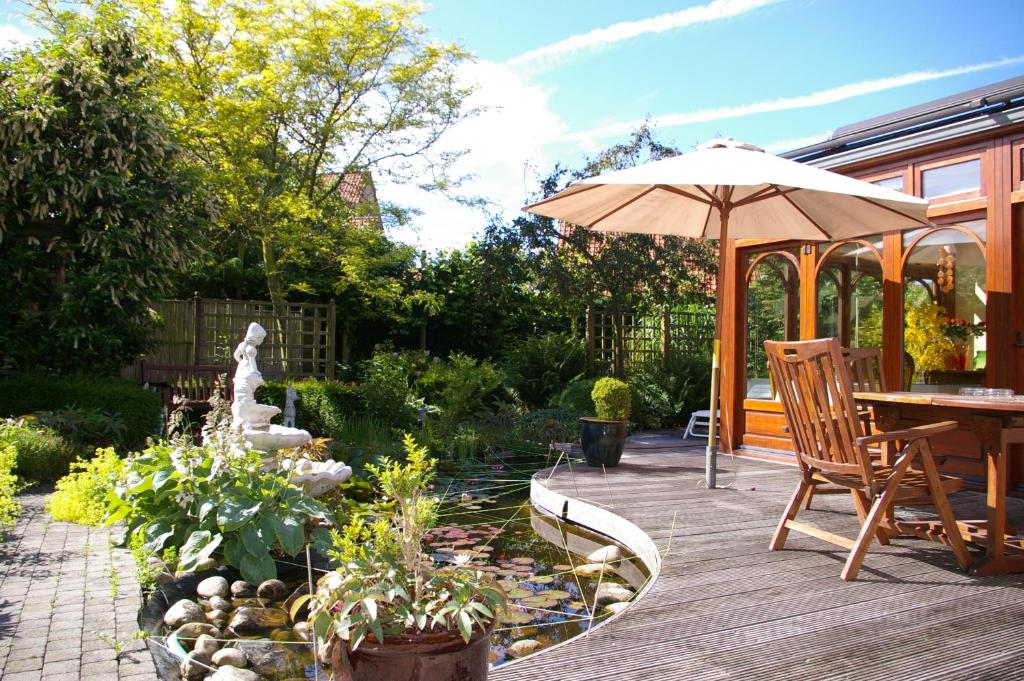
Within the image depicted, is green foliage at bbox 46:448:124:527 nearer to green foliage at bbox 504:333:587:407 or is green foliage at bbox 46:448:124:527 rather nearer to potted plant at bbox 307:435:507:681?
potted plant at bbox 307:435:507:681

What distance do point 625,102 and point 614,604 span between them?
927 centimetres

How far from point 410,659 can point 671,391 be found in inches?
365

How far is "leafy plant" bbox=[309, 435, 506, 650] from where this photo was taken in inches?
67.1

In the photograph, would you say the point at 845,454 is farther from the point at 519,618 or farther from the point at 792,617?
the point at 519,618

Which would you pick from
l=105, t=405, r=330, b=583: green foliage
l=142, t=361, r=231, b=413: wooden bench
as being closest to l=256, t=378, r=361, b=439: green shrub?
l=142, t=361, r=231, b=413: wooden bench

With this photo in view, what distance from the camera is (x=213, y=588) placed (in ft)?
11.1

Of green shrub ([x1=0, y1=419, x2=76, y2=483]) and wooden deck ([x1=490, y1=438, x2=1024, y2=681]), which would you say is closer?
wooden deck ([x1=490, y1=438, x2=1024, y2=681])

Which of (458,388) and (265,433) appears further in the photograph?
(458,388)

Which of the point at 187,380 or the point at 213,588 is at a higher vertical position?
the point at 187,380

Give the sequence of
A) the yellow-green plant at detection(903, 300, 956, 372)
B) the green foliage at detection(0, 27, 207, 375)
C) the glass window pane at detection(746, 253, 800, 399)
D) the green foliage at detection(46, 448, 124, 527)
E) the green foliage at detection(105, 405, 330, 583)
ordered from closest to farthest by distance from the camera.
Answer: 1. the green foliage at detection(105, 405, 330, 583)
2. the green foliage at detection(46, 448, 124, 527)
3. the yellow-green plant at detection(903, 300, 956, 372)
4. the glass window pane at detection(746, 253, 800, 399)
5. the green foliage at detection(0, 27, 207, 375)

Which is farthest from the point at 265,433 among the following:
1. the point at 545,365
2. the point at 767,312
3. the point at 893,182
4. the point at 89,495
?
the point at 545,365

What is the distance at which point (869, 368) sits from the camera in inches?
185

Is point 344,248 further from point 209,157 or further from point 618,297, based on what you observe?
point 618,297

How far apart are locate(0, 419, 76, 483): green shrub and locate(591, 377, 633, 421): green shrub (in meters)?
4.38
